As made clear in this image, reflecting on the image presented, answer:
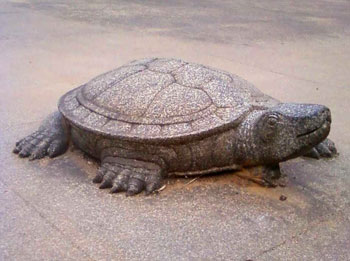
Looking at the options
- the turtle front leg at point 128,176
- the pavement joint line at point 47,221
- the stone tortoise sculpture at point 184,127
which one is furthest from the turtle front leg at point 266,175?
the pavement joint line at point 47,221

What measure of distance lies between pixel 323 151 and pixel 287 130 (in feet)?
2.52

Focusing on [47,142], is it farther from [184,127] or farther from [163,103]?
[184,127]

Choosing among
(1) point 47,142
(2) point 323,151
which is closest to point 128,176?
(1) point 47,142

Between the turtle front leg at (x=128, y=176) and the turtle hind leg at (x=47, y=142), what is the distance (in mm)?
493

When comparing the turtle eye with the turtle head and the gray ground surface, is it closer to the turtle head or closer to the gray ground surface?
the turtle head

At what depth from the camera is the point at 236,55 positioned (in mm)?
6539

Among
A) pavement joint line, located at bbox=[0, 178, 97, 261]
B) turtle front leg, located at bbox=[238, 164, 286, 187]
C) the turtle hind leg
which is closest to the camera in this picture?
pavement joint line, located at bbox=[0, 178, 97, 261]

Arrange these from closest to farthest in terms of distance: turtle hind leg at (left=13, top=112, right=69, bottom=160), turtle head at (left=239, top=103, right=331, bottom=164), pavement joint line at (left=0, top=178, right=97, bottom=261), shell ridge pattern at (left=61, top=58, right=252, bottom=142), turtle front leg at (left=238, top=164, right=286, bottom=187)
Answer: pavement joint line at (left=0, top=178, right=97, bottom=261) → turtle head at (left=239, top=103, right=331, bottom=164) → shell ridge pattern at (left=61, top=58, right=252, bottom=142) → turtle front leg at (left=238, top=164, right=286, bottom=187) → turtle hind leg at (left=13, top=112, right=69, bottom=160)

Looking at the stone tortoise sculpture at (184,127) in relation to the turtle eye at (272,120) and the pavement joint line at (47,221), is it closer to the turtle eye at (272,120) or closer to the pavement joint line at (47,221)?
the turtle eye at (272,120)

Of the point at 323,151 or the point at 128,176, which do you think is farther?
the point at 323,151

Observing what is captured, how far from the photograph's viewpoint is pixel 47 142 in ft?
11.3

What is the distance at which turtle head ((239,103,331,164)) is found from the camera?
2.81 meters

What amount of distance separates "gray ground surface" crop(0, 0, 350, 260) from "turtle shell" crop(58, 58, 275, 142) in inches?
14.2

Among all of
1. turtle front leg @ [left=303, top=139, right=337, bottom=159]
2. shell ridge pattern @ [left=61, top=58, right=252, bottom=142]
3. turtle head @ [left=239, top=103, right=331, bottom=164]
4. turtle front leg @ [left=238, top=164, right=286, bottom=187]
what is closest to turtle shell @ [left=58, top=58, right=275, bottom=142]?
shell ridge pattern @ [left=61, top=58, right=252, bottom=142]
